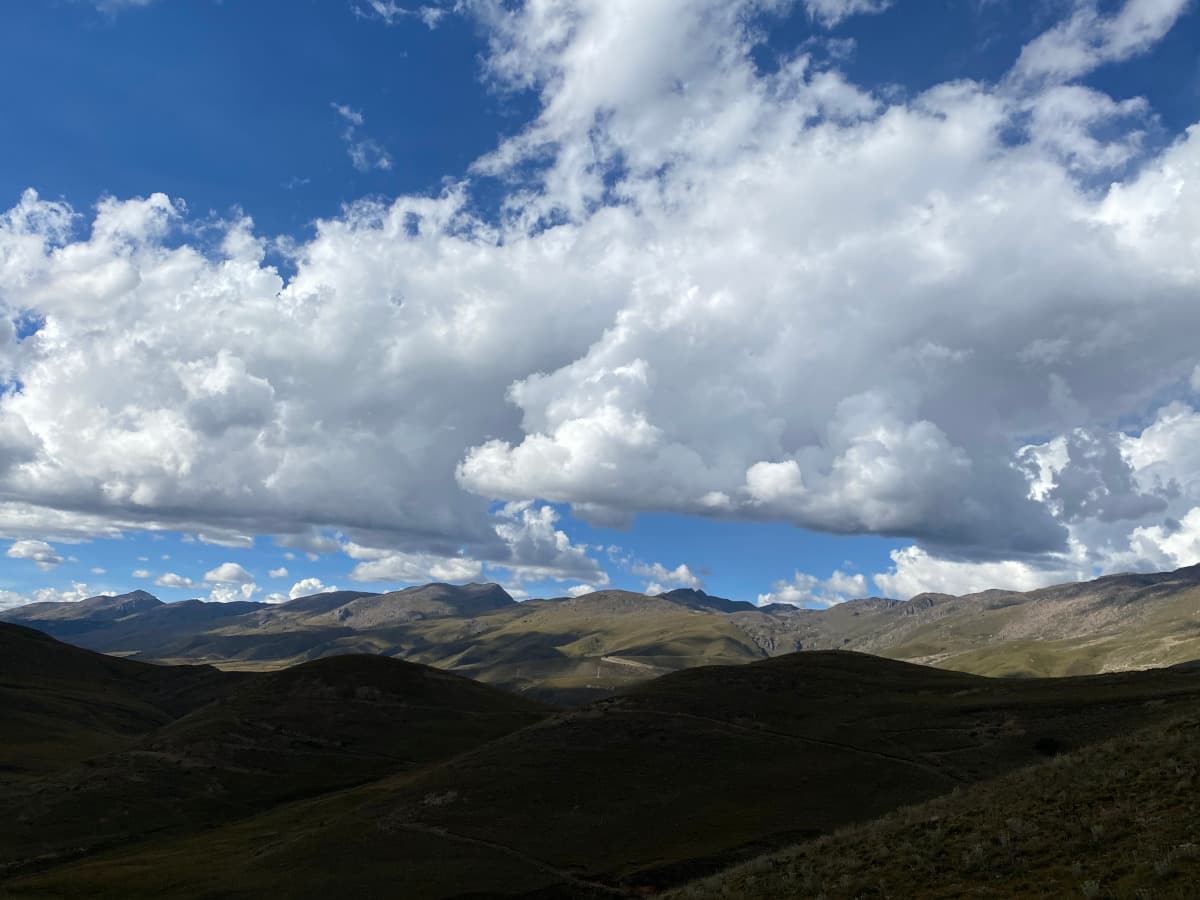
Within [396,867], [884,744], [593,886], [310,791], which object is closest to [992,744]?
[884,744]

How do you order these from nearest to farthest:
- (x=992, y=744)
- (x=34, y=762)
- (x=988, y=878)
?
(x=988, y=878), (x=992, y=744), (x=34, y=762)

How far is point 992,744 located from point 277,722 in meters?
101

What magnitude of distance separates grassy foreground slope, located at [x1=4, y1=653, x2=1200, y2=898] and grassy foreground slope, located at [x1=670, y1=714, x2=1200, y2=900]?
833 inches

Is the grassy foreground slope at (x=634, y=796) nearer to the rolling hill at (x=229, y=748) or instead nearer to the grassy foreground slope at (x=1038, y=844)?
the rolling hill at (x=229, y=748)

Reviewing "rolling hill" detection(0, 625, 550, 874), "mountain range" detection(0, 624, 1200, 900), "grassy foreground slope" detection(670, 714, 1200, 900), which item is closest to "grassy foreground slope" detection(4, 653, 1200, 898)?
"mountain range" detection(0, 624, 1200, 900)

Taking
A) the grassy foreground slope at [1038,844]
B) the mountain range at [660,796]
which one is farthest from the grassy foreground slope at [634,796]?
the grassy foreground slope at [1038,844]

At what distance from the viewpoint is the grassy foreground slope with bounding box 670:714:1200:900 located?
84.4 ft

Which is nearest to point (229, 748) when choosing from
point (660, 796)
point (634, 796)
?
point (634, 796)

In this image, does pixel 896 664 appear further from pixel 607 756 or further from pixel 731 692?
pixel 607 756

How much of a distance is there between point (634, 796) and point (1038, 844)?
48.9 meters

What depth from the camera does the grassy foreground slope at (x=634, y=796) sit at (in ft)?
192

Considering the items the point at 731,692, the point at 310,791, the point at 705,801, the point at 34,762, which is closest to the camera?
the point at 705,801

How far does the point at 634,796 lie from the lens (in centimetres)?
7444

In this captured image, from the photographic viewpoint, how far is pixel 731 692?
11531cm
